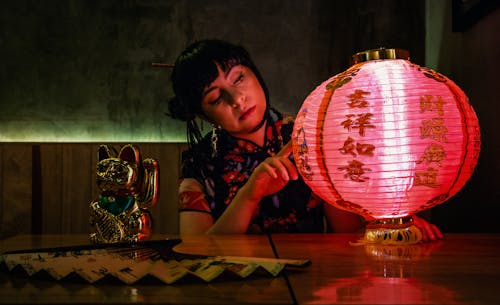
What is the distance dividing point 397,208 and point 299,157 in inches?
9.5

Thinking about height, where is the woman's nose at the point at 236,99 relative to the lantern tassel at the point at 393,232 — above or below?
above

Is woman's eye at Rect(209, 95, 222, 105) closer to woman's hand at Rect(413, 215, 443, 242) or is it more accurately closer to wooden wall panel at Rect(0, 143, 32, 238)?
woman's hand at Rect(413, 215, 443, 242)

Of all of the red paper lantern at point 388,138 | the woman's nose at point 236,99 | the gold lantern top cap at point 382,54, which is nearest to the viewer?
the red paper lantern at point 388,138

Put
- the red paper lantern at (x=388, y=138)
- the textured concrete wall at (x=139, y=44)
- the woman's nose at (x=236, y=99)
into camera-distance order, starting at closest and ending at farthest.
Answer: the red paper lantern at (x=388, y=138), the woman's nose at (x=236, y=99), the textured concrete wall at (x=139, y=44)

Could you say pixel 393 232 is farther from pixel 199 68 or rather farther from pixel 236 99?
pixel 199 68

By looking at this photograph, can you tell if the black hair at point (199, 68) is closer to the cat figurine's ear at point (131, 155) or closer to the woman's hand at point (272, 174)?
the woman's hand at point (272, 174)

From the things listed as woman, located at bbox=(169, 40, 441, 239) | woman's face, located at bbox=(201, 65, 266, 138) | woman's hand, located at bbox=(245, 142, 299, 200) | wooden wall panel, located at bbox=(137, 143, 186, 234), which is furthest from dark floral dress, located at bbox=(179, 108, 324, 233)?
wooden wall panel, located at bbox=(137, 143, 186, 234)

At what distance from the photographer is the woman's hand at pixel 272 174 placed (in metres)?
1.59

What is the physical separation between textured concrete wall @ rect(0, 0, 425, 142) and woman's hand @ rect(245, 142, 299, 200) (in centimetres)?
180

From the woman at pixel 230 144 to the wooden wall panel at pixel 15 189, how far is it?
49.1 inches

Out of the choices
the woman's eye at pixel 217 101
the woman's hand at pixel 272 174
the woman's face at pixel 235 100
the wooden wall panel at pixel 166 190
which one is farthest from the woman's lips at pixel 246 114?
the wooden wall panel at pixel 166 190

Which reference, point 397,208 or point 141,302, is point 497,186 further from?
point 141,302

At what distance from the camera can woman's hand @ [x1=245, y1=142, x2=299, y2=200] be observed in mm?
1592

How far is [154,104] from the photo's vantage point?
351 cm
